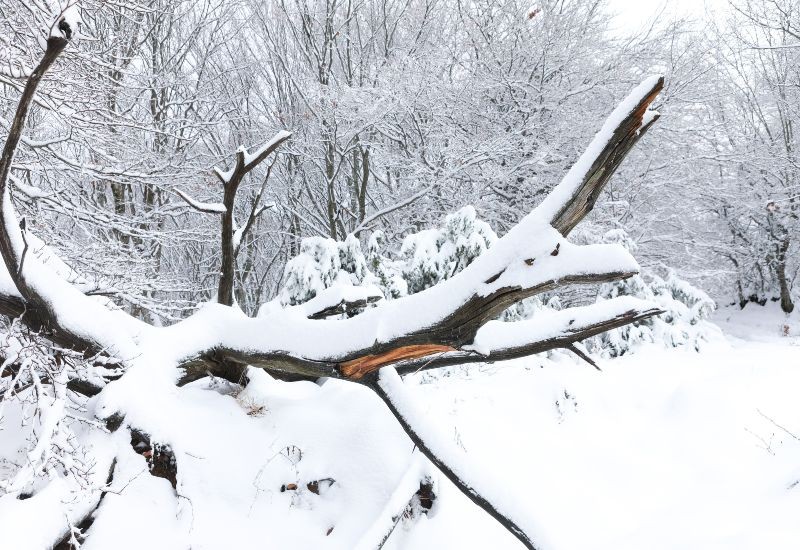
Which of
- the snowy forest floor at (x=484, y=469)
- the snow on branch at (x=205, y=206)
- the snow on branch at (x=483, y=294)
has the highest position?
the snow on branch at (x=205, y=206)

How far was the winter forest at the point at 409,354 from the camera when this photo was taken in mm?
2207

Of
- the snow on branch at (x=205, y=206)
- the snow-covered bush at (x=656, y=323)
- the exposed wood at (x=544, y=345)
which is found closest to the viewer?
the exposed wood at (x=544, y=345)

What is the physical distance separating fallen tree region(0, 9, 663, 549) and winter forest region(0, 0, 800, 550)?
1 cm

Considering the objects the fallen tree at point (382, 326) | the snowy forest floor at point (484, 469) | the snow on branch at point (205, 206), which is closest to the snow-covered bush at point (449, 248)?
the snowy forest floor at point (484, 469)

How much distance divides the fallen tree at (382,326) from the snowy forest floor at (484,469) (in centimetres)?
17

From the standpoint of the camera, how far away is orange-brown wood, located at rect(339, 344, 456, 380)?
241cm

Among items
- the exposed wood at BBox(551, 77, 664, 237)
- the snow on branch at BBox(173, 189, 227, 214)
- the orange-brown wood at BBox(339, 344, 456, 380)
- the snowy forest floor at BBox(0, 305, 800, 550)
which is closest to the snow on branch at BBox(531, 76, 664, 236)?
the exposed wood at BBox(551, 77, 664, 237)

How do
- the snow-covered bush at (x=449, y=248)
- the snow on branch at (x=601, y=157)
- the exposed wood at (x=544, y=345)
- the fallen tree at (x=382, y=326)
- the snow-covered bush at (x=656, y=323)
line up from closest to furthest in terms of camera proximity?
the snow on branch at (x=601, y=157)
the fallen tree at (x=382, y=326)
the exposed wood at (x=544, y=345)
the snow-covered bush at (x=449, y=248)
the snow-covered bush at (x=656, y=323)

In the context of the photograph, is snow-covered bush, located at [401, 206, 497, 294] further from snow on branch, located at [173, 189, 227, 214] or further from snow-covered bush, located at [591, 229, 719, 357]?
snow on branch, located at [173, 189, 227, 214]

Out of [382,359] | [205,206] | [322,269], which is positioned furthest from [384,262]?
[382,359]

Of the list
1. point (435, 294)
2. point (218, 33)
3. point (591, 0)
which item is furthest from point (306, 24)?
point (435, 294)

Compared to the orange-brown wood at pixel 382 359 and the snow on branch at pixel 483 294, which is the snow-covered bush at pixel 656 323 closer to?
the snow on branch at pixel 483 294

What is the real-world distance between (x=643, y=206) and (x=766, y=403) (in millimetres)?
8774

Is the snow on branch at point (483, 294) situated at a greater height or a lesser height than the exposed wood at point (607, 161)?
lesser
